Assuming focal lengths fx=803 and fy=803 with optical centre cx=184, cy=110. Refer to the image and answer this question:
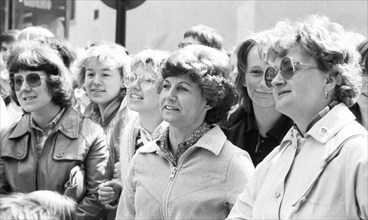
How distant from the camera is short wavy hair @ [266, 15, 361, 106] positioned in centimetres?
363

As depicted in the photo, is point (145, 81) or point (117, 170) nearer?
point (117, 170)

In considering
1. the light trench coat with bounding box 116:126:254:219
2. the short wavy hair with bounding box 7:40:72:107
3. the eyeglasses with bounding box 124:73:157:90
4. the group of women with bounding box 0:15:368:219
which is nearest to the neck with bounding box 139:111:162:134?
the group of women with bounding box 0:15:368:219

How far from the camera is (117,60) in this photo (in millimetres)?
6082

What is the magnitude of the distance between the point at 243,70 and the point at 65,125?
4.08 ft

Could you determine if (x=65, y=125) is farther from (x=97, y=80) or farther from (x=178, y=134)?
(x=178, y=134)

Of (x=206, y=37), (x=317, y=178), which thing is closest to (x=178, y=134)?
(x=317, y=178)

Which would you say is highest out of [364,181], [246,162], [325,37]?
[325,37]

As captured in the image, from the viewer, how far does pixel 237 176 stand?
13.9ft

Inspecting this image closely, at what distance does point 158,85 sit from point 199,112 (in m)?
0.34

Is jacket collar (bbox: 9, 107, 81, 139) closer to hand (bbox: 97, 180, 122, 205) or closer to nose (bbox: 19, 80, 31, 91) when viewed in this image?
nose (bbox: 19, 80, 31, 91)

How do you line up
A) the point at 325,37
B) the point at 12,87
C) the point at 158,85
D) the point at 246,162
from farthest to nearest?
the point at 12,87, the point at 158,85, the point at 246,162, the point at 325,37

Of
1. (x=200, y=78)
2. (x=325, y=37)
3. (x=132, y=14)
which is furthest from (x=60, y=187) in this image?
(x=132, y=14)

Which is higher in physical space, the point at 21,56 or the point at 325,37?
the point at 325,37

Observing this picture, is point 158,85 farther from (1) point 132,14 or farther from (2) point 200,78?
(1) point 132,14
